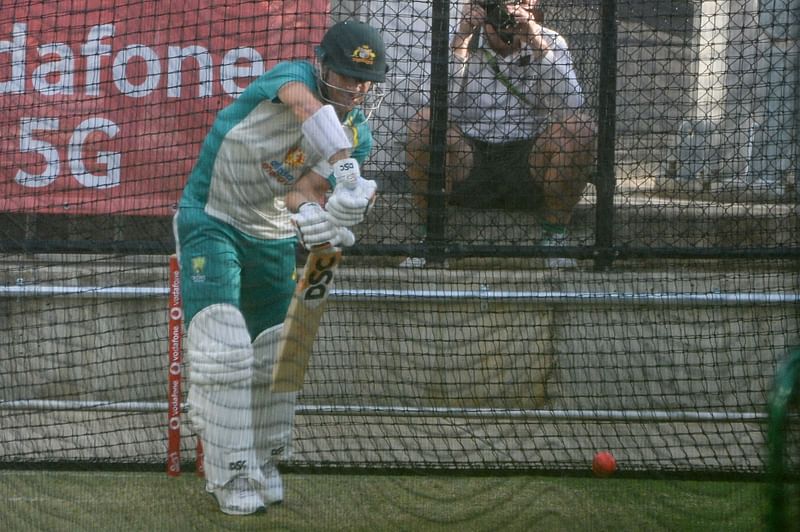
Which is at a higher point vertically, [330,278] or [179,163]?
[179,163]

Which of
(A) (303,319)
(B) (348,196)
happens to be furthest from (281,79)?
(A) (303,319)

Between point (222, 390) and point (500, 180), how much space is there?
5.58 ft

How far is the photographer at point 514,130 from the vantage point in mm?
4508

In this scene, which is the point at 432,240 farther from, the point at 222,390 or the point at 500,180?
the point at 222,390

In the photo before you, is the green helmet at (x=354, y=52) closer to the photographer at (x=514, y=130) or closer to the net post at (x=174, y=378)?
the net post at (x=174, y=378)

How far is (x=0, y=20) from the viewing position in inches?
175

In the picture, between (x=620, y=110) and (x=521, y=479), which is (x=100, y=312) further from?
(x=620, y=110)

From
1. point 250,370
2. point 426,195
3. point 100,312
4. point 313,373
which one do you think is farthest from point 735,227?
point 100,312

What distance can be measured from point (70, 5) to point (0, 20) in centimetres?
31

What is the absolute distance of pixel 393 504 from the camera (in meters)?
3.62

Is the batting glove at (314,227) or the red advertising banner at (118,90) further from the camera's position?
the red advertising banner at (118,90)

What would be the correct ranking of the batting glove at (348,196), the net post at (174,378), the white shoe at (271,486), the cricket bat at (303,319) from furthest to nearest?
the net post at (174,378)
the white shoe at (271,486)
the cricket bat at (303,319)
the batting glove at (348,196)

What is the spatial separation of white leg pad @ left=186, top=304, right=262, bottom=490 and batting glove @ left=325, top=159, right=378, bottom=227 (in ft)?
1.80

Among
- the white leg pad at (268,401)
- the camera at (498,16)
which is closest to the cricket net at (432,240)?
the camera at (498,16)
